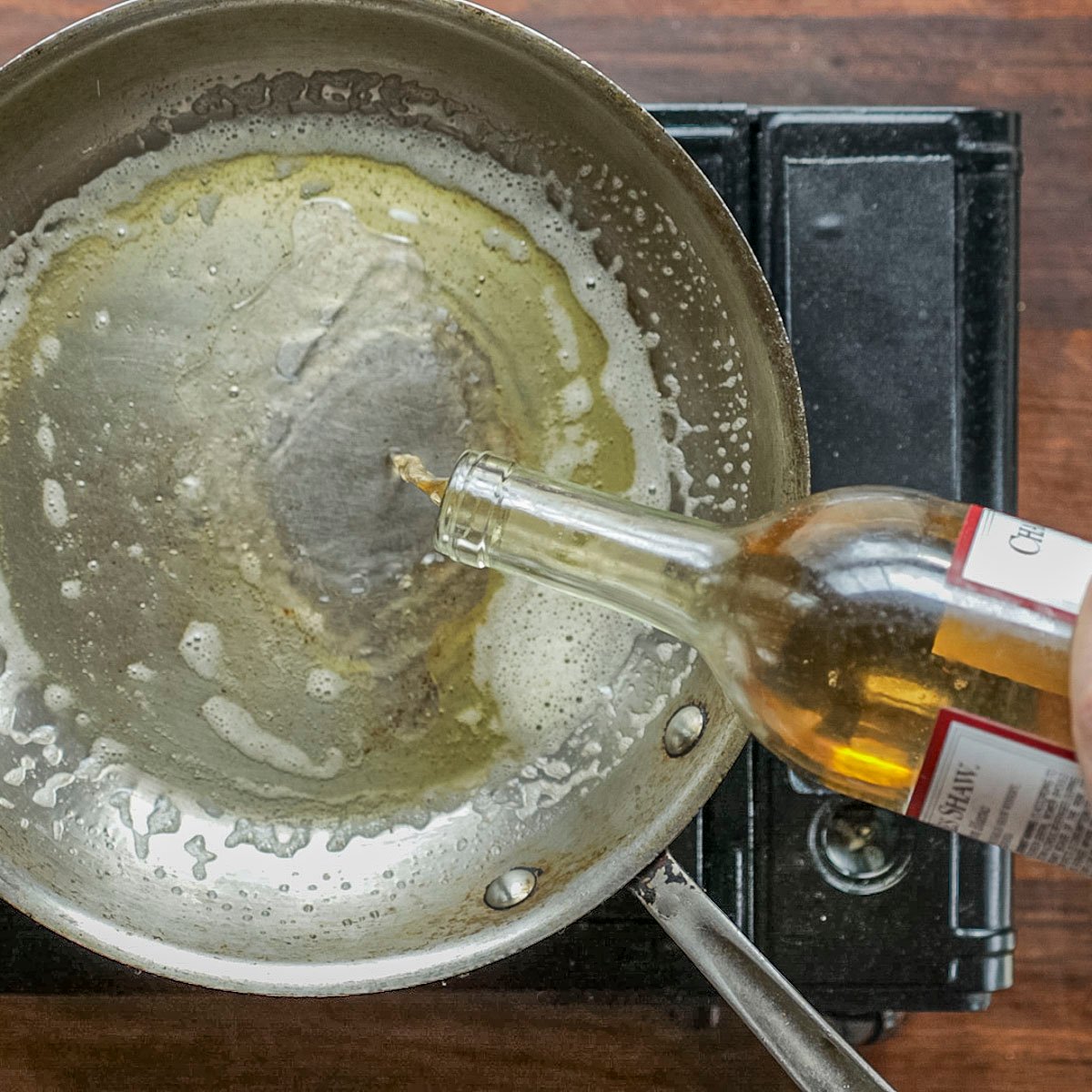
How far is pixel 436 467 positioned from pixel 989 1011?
47 cm

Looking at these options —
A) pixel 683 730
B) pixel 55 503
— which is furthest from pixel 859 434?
pixel 55 503

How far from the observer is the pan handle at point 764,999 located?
18.4 inches

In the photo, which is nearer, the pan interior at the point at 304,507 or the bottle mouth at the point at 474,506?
the bottle mouth at the point at 474,506

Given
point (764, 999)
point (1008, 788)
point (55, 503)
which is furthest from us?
point (55, 503)

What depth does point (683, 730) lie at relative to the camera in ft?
1.87

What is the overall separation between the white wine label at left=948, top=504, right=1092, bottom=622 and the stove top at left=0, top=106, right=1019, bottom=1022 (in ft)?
0.64

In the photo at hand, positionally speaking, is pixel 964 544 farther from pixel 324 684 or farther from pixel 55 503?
pixel 55 503

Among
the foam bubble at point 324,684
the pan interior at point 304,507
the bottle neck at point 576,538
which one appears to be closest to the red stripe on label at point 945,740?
the bottle neck at point 576,538

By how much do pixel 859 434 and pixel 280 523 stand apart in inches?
12.6

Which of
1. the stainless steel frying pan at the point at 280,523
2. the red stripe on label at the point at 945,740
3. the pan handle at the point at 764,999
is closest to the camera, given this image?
the red stripe on label at the point at 945,740

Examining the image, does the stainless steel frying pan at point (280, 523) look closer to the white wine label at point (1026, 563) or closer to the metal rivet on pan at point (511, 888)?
the metal rivet on pan at point (511, 888)

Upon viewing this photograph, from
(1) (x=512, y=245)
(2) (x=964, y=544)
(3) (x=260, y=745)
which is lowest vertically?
(3) (x=260, y=745)

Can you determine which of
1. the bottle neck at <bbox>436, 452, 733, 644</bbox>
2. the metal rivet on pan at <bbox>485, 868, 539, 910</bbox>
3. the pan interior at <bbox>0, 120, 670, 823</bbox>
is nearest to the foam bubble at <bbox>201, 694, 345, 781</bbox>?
the pan interior at <bbox>0, 120, 670, 823</bbox>

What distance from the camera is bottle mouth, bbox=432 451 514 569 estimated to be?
44 cm
